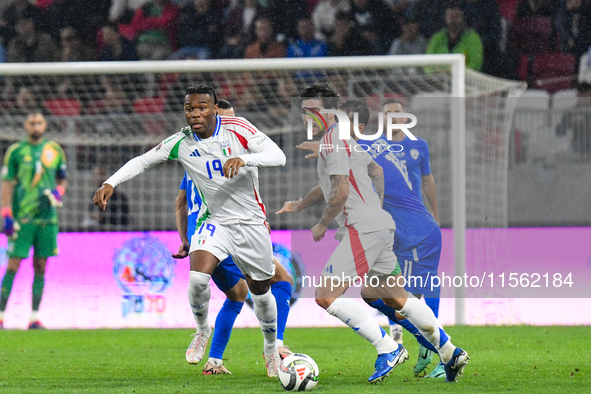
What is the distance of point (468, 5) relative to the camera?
40.3ft

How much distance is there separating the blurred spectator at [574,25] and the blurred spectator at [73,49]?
6948 millimetres

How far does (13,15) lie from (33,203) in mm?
5931

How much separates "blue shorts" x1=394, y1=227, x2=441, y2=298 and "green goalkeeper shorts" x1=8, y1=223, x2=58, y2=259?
4.09 metres

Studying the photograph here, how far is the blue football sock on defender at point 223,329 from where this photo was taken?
530 centimetres

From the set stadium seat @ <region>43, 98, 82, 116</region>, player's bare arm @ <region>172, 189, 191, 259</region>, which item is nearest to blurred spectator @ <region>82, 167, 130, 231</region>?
stadium seat @ <region>43, 98, 82, 116</region>

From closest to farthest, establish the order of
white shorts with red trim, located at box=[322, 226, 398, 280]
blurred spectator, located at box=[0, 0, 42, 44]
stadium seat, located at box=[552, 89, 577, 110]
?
white shorts with red trim, located at box=[322, 226, 398, 280] < stadium seat, located at box=[552, 89, 577, 110] < blurred spectator, located at box=[0, 0, 42, 44]

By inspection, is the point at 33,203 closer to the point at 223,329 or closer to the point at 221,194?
the point at 223,329

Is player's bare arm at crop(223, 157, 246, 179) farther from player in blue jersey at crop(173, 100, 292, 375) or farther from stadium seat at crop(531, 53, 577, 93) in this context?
stadium seat at crop(531, 53, 577, 93)

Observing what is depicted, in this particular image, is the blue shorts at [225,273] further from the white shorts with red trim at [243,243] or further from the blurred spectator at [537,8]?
the blurred spectator at [537,8]

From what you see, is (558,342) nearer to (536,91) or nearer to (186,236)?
(186,236)

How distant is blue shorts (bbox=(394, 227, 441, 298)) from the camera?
593 cm

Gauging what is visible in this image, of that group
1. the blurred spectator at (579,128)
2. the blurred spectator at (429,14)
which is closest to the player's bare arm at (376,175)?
the blurred spectator at (579,128)

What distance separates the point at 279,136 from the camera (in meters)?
9.46

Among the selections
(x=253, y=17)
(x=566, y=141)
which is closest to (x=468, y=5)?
(x=253, y=17)
